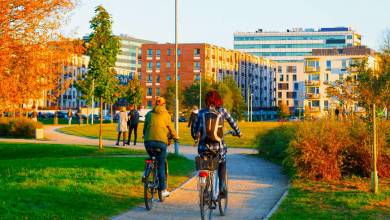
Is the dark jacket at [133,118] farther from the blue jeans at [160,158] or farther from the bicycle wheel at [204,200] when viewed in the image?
the bicycle wheel at [204,200]

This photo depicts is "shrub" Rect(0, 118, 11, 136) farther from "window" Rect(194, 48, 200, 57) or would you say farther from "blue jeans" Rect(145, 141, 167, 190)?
"window" Rect(194, 48, 200, 57)

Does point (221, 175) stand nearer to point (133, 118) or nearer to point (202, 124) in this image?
point (202, 124)

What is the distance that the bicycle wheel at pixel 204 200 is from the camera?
9.12 metres

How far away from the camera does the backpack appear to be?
376 inches

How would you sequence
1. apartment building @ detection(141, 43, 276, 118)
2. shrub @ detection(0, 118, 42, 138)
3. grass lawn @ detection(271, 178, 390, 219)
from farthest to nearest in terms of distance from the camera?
apartment building @ detection(141, 43, 276, 118), shrub @ detection(0, 118, 42, 138), grass lawn @ detection(271, 178, 390, 219)

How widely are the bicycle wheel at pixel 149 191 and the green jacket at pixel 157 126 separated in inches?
26.9

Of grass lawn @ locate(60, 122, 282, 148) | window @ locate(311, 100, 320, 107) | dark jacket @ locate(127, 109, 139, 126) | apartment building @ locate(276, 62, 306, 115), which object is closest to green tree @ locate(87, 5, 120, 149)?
dark jacket @ locate(127, 109, 139, 126)

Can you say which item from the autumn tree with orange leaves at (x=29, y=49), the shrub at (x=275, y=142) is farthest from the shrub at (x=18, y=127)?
the shrub at (x=275, y=142)

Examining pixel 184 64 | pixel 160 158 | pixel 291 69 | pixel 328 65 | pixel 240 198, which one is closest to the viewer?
pixel 160 158

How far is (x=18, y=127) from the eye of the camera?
3975cm

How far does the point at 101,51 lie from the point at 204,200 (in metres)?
16.4

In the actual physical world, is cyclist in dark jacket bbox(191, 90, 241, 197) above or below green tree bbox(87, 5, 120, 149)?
below

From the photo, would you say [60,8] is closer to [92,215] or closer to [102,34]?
[102,34]

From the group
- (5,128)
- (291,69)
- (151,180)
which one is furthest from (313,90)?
(151,180)
